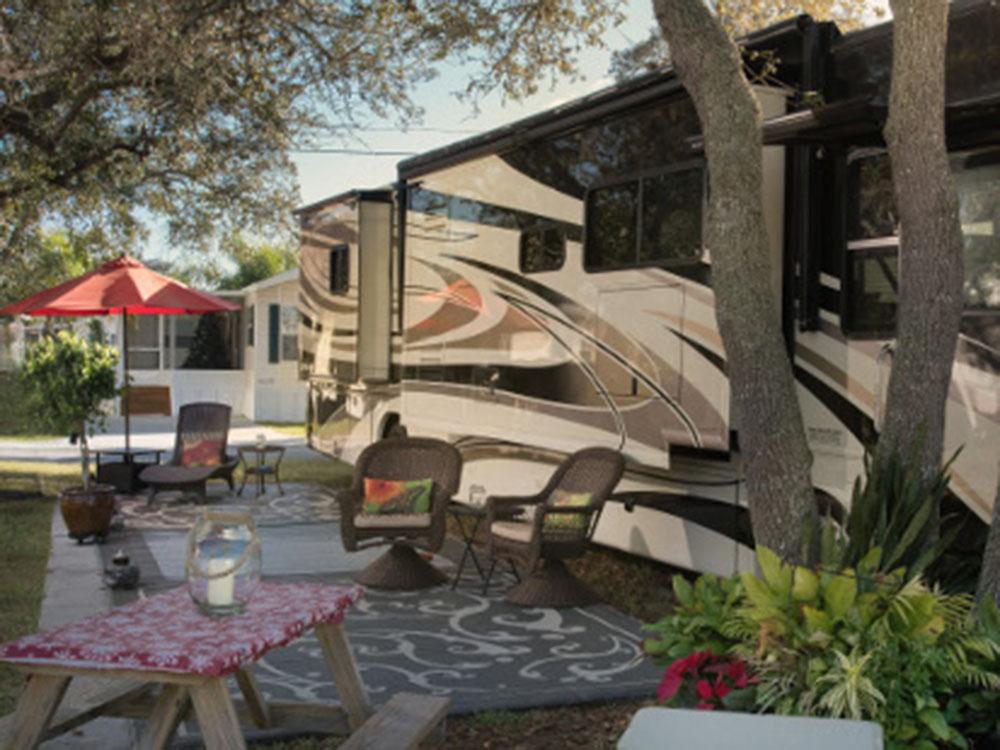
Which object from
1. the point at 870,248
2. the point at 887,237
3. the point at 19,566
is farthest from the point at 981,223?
the point at 19,566

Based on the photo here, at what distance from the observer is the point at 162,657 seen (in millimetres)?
3281

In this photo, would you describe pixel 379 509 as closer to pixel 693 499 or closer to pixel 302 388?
pixel 693 499

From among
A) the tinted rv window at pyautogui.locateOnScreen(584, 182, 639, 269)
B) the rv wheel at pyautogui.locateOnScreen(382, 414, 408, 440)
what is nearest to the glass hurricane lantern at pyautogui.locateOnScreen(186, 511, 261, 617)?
the tinted rv window at pyautogui.locateOnScreen(584, 182, 639, 269)

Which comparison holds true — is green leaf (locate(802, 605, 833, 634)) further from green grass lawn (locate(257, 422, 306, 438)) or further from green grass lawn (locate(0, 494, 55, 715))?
green grass lawn (locate(257, 422, 306, 438))

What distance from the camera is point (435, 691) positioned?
527cm

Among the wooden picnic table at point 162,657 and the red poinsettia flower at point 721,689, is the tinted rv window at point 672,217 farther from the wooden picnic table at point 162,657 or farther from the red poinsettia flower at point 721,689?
the red poinsettia flower at point 721,689

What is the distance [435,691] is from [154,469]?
23.1 feet

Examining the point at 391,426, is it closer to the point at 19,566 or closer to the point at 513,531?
the point at 19,566

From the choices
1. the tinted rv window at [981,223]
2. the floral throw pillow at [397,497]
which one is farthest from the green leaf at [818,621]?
the floral throw pillow at [397,497]

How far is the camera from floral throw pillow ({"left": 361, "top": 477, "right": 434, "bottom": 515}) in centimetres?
785

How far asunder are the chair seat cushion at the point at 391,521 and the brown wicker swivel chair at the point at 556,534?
0.49 metres

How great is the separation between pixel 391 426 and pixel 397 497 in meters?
2.64

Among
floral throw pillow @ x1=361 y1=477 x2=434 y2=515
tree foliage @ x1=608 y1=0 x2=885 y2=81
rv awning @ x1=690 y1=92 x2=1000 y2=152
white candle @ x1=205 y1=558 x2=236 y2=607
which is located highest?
tree foliage @ x1=608 y1=0 x2=885 y2=81

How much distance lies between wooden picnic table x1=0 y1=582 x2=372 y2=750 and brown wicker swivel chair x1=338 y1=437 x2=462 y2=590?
138 inches
